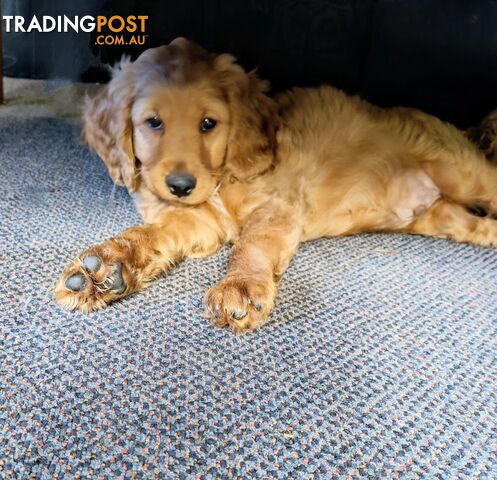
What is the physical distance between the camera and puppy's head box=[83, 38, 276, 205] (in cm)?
146

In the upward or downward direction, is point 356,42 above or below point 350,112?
above

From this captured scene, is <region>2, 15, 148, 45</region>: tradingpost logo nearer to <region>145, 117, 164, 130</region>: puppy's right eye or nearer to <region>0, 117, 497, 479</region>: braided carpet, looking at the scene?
<region>145, 117, 164, 130</region>: puppy's right eye

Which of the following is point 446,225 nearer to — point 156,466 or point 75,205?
point 75,205

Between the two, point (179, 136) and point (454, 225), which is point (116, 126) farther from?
point (454, 225)

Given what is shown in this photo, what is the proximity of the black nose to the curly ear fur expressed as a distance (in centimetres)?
114

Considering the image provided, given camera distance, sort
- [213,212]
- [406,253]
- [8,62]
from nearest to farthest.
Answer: [213,212], [406,253], [8,62]

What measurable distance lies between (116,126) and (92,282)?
21.5 inches

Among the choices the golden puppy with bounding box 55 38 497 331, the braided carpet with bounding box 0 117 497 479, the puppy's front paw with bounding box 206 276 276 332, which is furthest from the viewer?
the golden puppy with bounding box 55 38 497 331

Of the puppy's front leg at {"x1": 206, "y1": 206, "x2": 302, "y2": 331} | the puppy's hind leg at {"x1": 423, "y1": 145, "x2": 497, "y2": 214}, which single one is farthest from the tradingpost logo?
the puppy's hind leg at {"x1": 423, "y1": 145, "x2": 497, "y2": 214}

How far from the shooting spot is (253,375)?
106 centimetres

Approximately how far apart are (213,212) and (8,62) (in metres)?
1.23

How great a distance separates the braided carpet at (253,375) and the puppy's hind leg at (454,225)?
0.74 ft

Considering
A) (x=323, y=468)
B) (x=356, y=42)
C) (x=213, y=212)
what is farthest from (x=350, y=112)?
(x=323, y=468)

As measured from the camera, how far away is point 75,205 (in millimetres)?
1769
